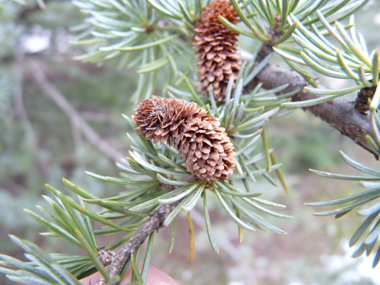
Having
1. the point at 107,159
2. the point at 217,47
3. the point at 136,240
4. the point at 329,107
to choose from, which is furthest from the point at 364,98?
the point at 107,159

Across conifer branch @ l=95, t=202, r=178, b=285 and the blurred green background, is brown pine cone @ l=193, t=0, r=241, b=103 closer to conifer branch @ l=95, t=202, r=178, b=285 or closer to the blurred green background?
conifer branch @ l=95, t=202, r=178, b=285

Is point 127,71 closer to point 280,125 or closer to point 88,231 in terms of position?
point 88,231

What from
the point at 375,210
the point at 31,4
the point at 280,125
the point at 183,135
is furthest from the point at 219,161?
the point at 280,125

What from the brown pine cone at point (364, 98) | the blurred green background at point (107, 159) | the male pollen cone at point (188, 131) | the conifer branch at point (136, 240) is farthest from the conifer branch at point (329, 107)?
the blurred green background at point (107, 159)

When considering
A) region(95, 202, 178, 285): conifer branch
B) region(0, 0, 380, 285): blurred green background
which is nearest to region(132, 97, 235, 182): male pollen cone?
region(95, 202, 178, 285): conifer branch

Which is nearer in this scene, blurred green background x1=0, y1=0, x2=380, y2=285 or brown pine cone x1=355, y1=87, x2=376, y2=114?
brown pine cone x1=355, y1=87, x2=376, y2=114

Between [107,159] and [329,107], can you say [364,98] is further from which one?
[107,159]

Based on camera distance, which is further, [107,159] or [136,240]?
[107,159]
